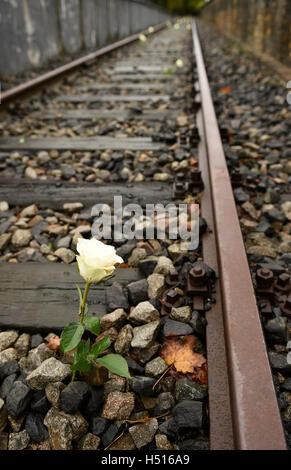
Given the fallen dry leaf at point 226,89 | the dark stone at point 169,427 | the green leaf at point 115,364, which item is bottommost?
the dark stone at point 169,427

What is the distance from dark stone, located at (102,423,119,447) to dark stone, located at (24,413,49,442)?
172mm

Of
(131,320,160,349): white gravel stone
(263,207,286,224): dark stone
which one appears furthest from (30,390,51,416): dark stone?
(263,207,286,224): dark stone

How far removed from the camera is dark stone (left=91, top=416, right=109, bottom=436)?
1043 mm

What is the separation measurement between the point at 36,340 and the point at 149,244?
0.76 meters

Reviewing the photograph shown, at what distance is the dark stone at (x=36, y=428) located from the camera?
103 cm

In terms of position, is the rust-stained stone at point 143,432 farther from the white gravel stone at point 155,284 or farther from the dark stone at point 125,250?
the dark stone at point 125,250

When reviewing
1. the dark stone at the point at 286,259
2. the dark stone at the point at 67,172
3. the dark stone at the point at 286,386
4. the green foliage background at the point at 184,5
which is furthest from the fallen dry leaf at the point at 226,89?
the green foliage background at the point at 184,5

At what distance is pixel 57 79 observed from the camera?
5340 mm

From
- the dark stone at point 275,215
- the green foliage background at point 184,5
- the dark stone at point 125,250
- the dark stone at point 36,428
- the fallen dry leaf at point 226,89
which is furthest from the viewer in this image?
the green foliage background at point 184,5

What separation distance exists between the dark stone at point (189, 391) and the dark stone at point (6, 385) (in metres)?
0.56

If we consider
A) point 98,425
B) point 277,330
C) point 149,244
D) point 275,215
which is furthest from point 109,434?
point 275,215

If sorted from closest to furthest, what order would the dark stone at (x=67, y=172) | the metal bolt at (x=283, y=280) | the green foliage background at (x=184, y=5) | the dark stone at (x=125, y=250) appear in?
the metal bolt at (x=283, y=280), the dark stone at (x=125, y=250), the dark stone at (x=67, y=172), the green foliage background at (x=184, y=5)
